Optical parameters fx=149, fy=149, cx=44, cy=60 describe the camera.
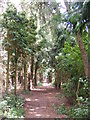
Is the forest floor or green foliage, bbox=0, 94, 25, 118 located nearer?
green foliage, bbox=0, 94, 25, 118

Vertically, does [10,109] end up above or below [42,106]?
above

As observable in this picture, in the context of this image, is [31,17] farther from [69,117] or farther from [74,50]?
[69,117]

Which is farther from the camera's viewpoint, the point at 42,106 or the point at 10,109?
the point at 42,106

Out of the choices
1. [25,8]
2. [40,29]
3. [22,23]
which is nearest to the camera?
[22,23]

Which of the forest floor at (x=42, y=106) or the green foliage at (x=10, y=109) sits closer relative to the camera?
the green foliage at (x=10, y=109)

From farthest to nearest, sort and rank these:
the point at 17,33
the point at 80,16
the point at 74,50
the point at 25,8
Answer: the point at 25,8
the point at 17,33
the point at 74,50
the point at 80,16

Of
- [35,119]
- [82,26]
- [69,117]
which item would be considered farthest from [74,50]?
[82,26]

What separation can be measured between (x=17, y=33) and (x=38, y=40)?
4.98m

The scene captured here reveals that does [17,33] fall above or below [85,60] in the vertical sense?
above

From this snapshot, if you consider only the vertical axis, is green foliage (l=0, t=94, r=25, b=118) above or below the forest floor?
above

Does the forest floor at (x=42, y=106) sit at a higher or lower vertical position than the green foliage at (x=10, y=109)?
lower

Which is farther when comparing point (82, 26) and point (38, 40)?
A: point (38, 40)

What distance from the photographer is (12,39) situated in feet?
25.8

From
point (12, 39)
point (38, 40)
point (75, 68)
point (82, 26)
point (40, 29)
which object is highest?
point (40, 29)
